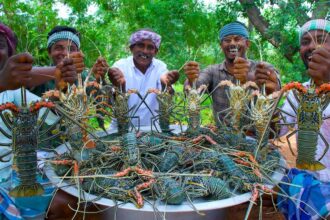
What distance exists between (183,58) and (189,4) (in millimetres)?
1277

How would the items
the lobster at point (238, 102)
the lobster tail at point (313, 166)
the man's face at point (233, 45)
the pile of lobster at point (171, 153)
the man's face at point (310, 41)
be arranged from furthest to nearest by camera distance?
1. the man's face at point (233, 45)
2. the man's face at point (310, 41)
3. the lobster at point (238, 102)
4. the lobster tail at point (313, 166)
5. the pile of lobster at point (171, 153)

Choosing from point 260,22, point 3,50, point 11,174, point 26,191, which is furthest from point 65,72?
point 260,22

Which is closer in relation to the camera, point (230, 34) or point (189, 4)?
point (230, 34)

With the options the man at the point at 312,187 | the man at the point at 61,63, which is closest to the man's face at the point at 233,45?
the man at the point at 312,187

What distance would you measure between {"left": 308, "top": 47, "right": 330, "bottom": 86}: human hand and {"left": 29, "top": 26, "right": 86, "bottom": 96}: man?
72.8 inches

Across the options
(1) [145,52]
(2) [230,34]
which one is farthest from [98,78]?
(2) [230,34]

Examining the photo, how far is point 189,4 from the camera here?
25.1ft

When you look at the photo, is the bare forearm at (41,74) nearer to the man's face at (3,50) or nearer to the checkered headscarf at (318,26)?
the man's face at (3,50)

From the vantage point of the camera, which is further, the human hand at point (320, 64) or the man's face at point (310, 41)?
the man's face at point (310, 41)

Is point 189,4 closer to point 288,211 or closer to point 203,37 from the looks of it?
point 203,37

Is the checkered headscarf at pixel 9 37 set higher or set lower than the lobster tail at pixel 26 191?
higher

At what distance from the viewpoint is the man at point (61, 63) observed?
269 cm

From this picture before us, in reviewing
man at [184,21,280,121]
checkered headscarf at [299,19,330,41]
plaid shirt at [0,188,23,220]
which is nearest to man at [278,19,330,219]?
checkered headscarf at [299,19,330,41]

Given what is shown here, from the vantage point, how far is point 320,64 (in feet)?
7.16
